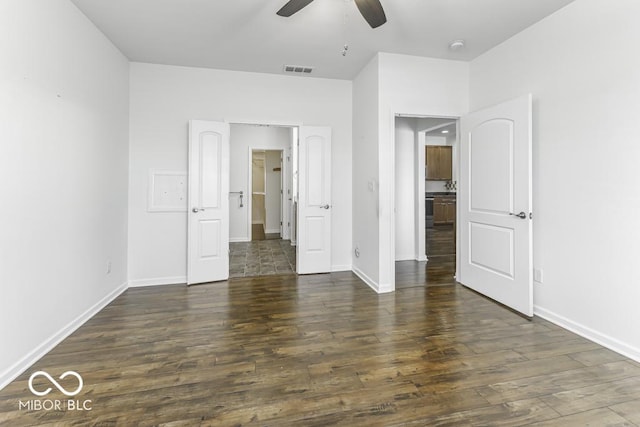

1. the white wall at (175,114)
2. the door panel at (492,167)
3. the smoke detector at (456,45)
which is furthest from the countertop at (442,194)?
the smoke detector at (456,45)

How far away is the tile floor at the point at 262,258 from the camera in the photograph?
463 cm

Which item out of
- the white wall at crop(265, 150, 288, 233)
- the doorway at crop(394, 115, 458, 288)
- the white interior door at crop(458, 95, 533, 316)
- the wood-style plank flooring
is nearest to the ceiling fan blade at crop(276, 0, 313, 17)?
the white interior door at crop(458, 95, 533, 316)

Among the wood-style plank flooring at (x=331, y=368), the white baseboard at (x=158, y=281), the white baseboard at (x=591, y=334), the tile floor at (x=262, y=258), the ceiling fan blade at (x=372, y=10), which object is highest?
the ceiling fan blade at (x=372, y=10)

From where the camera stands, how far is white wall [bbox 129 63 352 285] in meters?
3.90

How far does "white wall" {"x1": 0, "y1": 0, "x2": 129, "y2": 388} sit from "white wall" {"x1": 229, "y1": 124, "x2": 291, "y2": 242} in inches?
144

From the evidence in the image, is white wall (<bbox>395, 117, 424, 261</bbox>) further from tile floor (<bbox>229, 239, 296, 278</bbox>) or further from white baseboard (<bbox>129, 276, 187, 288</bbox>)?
white baseboard (<bbox>129, 276, 187, 288</bbox>)

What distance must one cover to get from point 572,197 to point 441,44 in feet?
6.68

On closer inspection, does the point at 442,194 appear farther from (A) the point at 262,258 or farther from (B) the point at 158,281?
(B) the point at 158,281

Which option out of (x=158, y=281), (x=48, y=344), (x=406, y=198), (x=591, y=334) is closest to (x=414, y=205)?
(x=406, y=198)

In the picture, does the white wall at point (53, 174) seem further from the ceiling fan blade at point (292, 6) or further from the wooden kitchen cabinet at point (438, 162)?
the wooden kitchen cabinet at point (438, 162)

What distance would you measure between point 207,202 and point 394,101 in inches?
103

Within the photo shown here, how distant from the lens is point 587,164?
2553mm

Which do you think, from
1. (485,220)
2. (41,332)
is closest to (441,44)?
(485,220)

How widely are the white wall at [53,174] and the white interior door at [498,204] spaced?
3.96 m
